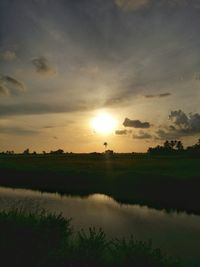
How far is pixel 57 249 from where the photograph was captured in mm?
15352

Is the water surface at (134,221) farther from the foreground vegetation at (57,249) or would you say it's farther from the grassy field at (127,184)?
the foreground vegetation at (57,249)

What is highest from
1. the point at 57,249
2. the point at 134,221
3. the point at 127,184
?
the point at 127,184

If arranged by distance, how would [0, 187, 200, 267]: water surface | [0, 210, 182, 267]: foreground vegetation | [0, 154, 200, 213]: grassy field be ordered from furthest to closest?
[0, 154, 200, 213]: grassy field
[0, 187, 200, 267]: water surface
[0, 210, 182, 267]: foreground vegetation

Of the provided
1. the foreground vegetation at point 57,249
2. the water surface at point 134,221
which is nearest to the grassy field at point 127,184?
the water surface at point 134,221

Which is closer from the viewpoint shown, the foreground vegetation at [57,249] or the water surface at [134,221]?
the foreground vegetation at [57,249]

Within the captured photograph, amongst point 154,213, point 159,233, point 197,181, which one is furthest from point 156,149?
point 159,233

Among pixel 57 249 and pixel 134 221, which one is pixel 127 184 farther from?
pixel 57 249

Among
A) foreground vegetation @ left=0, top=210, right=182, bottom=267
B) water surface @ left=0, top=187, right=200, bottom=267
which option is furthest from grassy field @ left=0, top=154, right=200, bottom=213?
foreground vegetation @ left=0, top=210, right=182, bottom=267

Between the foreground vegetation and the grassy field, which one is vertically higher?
Result: the grassy field

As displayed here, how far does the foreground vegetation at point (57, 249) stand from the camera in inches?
534

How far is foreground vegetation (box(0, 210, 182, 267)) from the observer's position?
13.6m

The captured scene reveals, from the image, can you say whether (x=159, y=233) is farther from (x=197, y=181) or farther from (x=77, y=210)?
(x=197, y=181)

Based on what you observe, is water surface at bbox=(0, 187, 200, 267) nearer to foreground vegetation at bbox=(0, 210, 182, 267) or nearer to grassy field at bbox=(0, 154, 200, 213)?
grassy field at bbox=(0, 154, 200, 213)

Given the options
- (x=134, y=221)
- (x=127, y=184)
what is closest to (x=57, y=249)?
(x=134, y=221)
